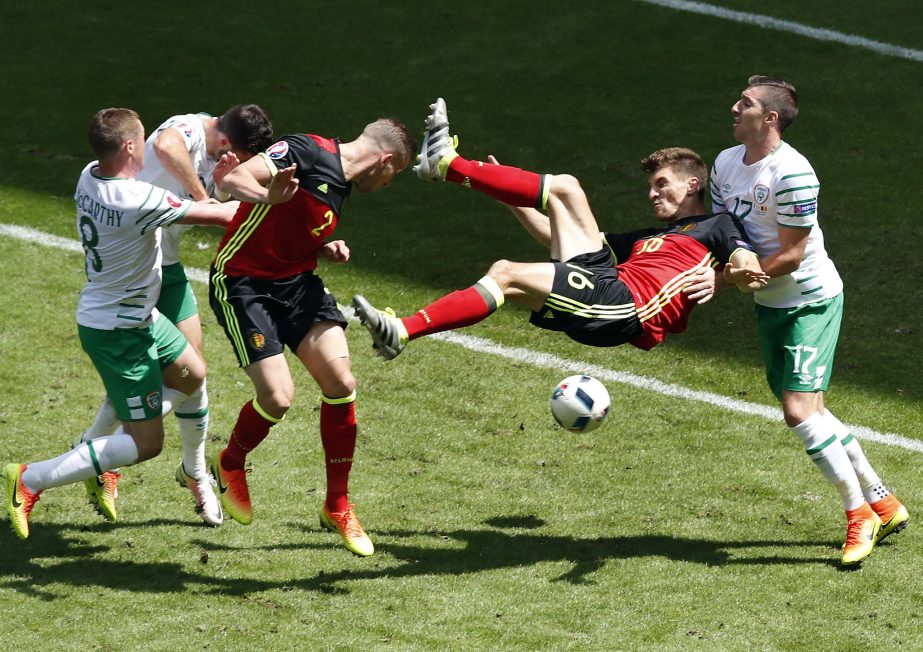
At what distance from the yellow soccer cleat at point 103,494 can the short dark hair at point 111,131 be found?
2037mm

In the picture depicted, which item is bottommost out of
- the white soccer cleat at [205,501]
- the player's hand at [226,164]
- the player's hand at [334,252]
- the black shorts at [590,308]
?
the white soccer cleat at [205,501]

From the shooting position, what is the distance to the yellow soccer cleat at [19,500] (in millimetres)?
7095

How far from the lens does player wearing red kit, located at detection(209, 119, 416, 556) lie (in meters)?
7.15

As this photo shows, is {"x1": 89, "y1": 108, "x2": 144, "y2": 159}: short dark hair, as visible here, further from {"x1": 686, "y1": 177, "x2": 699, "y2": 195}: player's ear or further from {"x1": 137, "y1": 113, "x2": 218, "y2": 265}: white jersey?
{"x1": 686, "y1": 177, "x2": 699, "y2": 195}: player's ear

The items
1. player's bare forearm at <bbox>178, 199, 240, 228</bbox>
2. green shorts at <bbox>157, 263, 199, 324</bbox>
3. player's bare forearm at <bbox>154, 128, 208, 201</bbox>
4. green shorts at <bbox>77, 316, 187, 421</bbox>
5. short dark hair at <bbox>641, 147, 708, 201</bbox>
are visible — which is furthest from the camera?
short dark hair at <bbox>641, 147, 708, 201</bbox>

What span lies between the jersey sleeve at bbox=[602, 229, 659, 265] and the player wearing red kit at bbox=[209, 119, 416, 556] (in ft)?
4.46

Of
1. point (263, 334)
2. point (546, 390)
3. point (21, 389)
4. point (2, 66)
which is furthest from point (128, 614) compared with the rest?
point (2, 66)

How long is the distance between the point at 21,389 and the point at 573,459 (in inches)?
151

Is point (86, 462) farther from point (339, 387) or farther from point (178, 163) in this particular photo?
point (178, 163)

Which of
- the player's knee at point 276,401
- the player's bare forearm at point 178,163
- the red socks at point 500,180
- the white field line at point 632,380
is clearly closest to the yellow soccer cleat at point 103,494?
the player's knee at point 276,401

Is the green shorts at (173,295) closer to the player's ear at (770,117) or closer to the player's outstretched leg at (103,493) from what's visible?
the player's outstretched leg at (103,493)

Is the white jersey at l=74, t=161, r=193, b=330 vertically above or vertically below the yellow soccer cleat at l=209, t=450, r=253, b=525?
above

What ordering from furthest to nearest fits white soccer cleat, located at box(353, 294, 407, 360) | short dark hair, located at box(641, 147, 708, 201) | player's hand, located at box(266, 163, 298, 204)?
short dark hair, located at box(641, 147, 708, 201)
player's hand, located at box(266, 163, 298, 204)
white soccer cleat, located at box(353, 294, 407, 360)

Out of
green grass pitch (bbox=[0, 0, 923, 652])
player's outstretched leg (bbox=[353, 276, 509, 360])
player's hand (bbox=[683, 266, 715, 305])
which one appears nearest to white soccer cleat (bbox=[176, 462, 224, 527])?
green grass pitch (bbox=[0, 0, 923, 652])
